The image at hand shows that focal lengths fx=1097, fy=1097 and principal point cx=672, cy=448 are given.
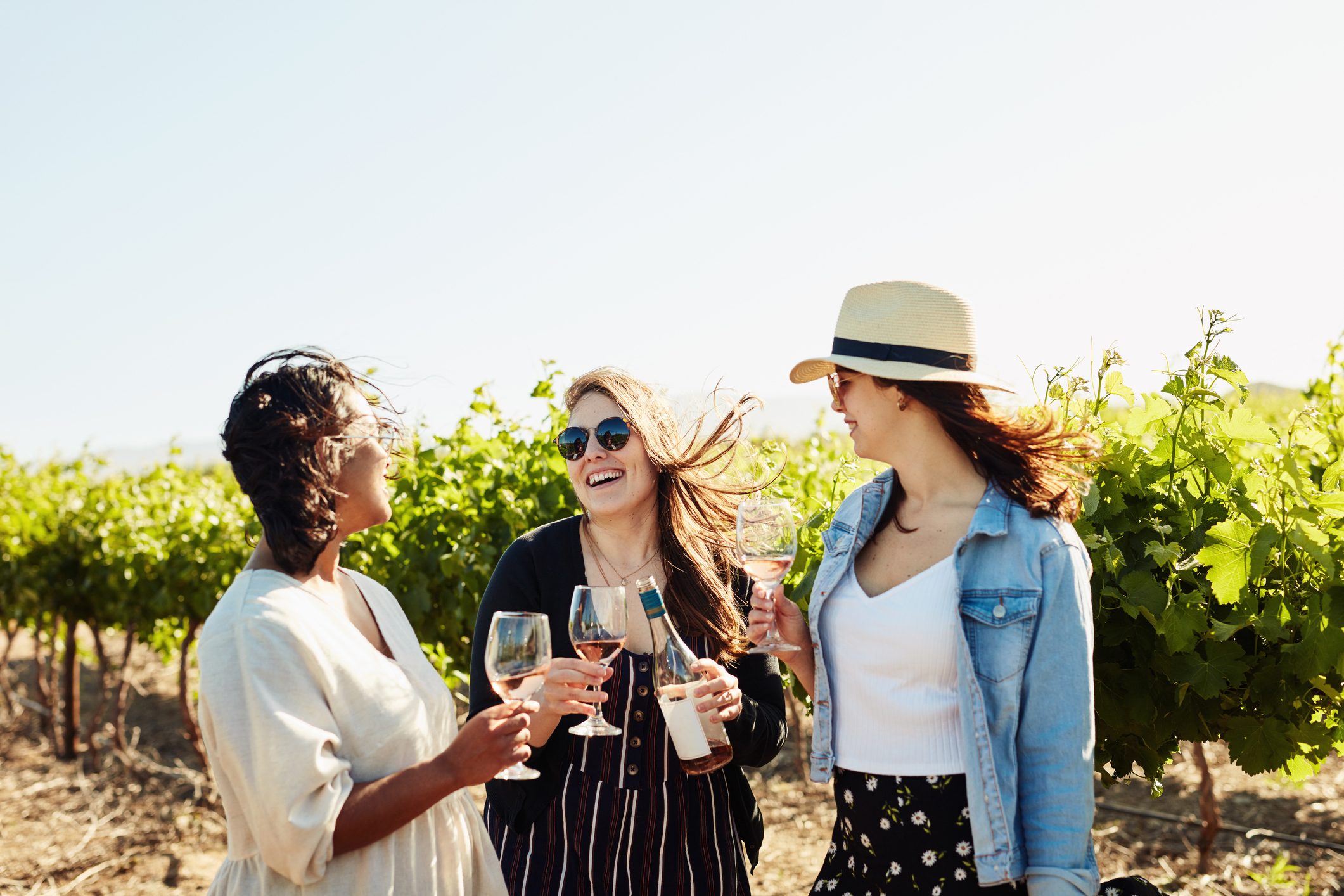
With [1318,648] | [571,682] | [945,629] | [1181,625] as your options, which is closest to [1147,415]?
[1181,625]

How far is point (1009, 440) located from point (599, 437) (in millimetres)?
1215

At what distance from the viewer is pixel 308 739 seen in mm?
1979

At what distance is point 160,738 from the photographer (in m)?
10.3

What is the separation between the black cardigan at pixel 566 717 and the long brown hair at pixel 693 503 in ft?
0.36

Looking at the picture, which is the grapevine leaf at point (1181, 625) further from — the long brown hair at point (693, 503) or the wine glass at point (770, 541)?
the long brown hair at point (693, 503)

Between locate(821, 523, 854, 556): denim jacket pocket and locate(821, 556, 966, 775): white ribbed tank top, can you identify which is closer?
locate(821, 556, 966, 775): white ribbed tank top

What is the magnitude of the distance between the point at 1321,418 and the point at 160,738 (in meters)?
10.1

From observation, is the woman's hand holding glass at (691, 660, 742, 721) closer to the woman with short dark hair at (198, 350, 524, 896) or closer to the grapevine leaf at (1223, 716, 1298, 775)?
the woman with short dark hair at (198, 350, 524, 896)

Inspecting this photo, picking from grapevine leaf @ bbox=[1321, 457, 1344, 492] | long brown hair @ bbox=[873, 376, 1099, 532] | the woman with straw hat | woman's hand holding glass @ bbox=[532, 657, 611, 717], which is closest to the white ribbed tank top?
the woman with straw hat

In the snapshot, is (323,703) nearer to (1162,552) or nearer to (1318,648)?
(1162,552)

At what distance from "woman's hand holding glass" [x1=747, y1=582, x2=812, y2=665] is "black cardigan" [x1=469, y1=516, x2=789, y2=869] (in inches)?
12.4

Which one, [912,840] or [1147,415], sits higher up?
[1147,415]

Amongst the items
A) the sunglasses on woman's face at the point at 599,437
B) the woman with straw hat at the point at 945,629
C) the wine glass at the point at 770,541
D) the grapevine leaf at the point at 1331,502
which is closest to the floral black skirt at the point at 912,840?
the woman with straw hat at the point at 945,629

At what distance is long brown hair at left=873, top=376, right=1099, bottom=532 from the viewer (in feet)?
7.89
